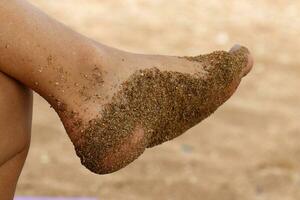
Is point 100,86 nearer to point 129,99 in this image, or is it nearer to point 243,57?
point 129,99

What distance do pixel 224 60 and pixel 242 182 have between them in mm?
999

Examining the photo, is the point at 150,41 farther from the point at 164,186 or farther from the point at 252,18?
the point at 164,186

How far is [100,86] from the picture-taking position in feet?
4.77

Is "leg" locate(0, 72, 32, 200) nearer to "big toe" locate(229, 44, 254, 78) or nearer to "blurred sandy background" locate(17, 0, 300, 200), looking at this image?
"big toe" locate(229, 44, 254, 78)

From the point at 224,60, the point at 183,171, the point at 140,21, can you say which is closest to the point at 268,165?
the point at 183,171

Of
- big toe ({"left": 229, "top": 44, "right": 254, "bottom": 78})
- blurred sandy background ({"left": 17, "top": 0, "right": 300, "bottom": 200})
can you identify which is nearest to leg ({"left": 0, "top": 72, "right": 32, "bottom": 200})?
big toe ({"left": 229, "top": 44, "right": 254, "bottom": 78})

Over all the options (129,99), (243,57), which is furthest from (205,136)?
(129,99)

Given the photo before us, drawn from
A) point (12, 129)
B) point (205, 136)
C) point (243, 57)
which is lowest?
point (205, 136)

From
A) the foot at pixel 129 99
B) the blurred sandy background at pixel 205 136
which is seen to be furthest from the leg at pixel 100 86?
the blurred sandy background at pixel 205 136

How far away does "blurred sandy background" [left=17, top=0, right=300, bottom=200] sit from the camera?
2.48 m

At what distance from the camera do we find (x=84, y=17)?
421 cm

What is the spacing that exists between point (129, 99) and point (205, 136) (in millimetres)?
1438

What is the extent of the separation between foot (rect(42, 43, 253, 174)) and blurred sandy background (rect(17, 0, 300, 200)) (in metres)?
0.90

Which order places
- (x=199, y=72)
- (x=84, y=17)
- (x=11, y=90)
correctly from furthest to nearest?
(x=84, y=17) → (x=199, y=72) → (x=11, y=90)
